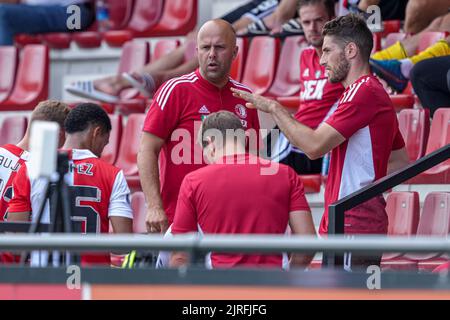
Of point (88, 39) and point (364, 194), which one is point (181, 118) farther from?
point (88, 39)

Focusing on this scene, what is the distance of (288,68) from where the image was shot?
9195 millimetres

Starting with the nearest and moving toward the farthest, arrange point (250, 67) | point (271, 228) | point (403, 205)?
point (271, 228)
point (403, 205)
point (250, 67)

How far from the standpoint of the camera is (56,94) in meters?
10.8

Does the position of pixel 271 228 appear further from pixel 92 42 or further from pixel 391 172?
pixel 92 42

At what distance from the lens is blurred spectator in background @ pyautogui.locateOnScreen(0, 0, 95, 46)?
35.8 feet

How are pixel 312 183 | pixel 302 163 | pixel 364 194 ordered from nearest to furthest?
pixel 364 194
pixel 312 183
pixel 302 163

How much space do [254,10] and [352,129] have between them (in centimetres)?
502

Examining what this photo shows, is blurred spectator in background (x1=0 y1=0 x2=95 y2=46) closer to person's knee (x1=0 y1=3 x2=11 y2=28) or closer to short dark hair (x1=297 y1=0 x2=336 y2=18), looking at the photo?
person's knee (x1=0 y1=3 x2=11 y2=28)

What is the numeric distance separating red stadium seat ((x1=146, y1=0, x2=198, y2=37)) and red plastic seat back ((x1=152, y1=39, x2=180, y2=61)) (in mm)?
588

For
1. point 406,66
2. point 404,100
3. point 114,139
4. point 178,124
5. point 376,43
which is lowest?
point 114,139

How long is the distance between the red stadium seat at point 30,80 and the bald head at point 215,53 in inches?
187

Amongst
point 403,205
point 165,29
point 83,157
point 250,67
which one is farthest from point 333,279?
point 165,29

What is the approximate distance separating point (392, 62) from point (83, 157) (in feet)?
10.2

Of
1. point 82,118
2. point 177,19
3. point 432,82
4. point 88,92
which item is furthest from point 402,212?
point 177,19
